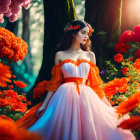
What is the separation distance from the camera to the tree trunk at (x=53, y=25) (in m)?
2.71

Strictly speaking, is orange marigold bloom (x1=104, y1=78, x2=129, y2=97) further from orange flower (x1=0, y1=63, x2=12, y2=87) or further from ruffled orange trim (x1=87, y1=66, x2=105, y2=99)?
orange flower (x1=0, y1=63, x2=12, y2=87)

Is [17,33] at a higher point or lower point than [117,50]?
higher

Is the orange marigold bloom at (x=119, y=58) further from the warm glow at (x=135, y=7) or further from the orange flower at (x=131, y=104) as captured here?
the orange flower at (x=131, y=104)

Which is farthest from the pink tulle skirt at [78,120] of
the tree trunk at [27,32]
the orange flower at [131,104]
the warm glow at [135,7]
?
the tree trunk at [27,32]

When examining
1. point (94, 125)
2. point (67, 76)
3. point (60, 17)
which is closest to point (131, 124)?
Answer: point (94, 125)

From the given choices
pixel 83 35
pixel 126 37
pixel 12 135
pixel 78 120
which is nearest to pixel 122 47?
pixel 126 37

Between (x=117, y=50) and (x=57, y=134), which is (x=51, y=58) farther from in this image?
(x=57, y=134)

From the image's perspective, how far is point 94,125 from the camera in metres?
1.59

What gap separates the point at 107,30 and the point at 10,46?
131 cm

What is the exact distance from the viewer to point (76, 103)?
1.72m

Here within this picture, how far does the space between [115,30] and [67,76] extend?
3.57 ft

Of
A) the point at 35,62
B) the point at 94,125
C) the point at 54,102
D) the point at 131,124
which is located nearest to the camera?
the point at 131,124

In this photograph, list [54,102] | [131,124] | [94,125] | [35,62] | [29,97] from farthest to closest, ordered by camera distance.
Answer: [35,62] → [29,97] → [54,102] → [94,125] → [131,124]

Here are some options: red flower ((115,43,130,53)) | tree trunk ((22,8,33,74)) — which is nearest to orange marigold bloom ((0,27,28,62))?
red flower ((115,43,130,53))
